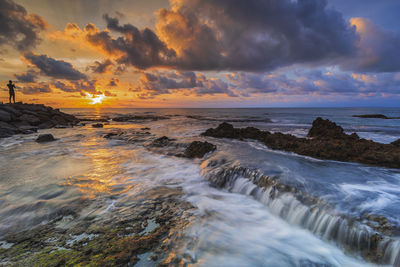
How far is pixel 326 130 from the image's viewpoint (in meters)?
12.7

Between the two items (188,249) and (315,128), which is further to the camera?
(315,128)

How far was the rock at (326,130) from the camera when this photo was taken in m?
11.8

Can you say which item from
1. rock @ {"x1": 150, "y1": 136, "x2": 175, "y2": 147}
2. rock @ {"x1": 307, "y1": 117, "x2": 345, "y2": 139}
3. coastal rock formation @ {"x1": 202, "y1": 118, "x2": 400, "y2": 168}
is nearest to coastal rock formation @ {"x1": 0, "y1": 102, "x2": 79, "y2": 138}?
rock @ {"x1": 150, "y1": 136, "x2": 175, "y2": 147}

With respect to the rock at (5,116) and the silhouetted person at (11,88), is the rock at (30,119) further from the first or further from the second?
the silhouetted person at (11,88)

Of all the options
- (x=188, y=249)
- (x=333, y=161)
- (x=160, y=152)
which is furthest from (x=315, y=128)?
(x=188, y=249)

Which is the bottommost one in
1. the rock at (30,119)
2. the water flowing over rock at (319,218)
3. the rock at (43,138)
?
the water flowing over rock at (319,218)

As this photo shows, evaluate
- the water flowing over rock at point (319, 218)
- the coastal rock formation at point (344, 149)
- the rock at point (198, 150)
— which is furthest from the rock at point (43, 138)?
the coastal rock formation at point (344, 149)

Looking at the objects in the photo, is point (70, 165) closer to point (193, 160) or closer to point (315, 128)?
point (193, 160)

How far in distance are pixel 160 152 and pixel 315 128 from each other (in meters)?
12.1

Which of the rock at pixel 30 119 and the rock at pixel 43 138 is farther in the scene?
the rock at pixel 30 119

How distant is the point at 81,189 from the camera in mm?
5289

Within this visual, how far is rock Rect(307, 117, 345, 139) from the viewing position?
11781 mm

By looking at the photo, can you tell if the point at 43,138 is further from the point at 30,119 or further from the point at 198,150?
the point at 198,150

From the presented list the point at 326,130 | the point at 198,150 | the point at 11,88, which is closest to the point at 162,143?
the point at 198,150
